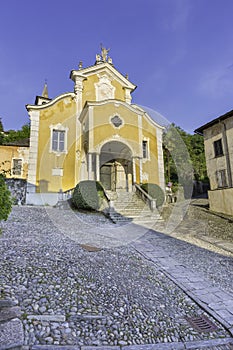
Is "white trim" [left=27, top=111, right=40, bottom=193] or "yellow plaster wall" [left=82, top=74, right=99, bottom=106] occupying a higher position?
"yellow plaster wall" [left=82, top=74, right=99, bottom=106]

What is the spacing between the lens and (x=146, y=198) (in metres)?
12.7

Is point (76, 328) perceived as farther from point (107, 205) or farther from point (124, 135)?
point (124, 135)

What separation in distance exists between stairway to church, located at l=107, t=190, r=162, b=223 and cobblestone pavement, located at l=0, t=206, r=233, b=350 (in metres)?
4.19

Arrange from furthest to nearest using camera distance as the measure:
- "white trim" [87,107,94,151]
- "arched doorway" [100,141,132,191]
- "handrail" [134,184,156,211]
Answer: "arched doorway" [100,141,132,191]
"white trim" [87,107,94,151]
"handrail" [134,184,156,211]

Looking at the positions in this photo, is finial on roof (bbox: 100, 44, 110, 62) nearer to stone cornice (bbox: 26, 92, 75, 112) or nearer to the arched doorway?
stone cornice (bbox: 26, 92, 75, 112)

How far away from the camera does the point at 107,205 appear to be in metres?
11.5

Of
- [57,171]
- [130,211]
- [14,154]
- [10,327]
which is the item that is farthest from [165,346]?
[14,154]

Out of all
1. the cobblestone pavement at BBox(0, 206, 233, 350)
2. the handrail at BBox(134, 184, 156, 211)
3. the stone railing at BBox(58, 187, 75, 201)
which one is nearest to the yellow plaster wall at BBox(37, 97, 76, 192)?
the stone railing at BBox(58, 187, 75, 201)

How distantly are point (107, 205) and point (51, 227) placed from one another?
13.4ft

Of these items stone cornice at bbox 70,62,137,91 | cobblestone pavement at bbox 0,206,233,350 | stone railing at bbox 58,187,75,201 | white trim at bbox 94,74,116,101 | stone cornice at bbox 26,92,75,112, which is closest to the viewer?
cobblestone pavement at bbox 0,206,233,350

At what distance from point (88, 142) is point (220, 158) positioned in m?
9.26

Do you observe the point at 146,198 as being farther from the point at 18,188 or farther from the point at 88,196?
the point at 18,188

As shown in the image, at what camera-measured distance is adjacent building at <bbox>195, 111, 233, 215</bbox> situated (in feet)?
41.7

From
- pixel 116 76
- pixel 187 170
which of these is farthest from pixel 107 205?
pixel 187 170
